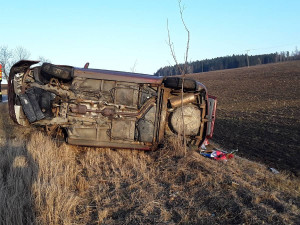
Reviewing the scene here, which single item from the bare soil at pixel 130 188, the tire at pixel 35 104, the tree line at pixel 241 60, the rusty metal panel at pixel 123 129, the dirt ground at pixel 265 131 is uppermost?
the tree line at pixel 241 60

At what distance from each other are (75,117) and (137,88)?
4.65 feet

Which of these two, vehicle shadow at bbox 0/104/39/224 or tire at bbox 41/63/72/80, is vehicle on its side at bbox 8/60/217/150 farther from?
vehicle shadow at bbox 0/104/39/224

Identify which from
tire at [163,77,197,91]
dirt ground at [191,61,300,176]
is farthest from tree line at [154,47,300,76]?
tire at [163,77,197,91]

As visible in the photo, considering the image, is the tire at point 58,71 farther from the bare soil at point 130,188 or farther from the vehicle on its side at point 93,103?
the bare soil at point 130,188

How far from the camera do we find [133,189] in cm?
419

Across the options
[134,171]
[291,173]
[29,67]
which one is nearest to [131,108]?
[134,171]

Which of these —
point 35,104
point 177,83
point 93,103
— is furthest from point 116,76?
point 35,104

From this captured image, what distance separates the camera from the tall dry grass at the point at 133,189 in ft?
10.8

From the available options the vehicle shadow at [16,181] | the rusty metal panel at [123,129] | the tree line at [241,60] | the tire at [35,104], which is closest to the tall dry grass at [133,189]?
the vehicle shadow at [16,181]

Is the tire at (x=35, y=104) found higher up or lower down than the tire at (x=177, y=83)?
lower down

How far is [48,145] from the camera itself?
567 cm

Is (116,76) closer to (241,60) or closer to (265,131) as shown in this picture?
(265,131)

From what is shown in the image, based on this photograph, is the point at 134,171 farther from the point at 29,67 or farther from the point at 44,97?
the point at 29,67

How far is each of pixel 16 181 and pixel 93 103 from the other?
234 cm
